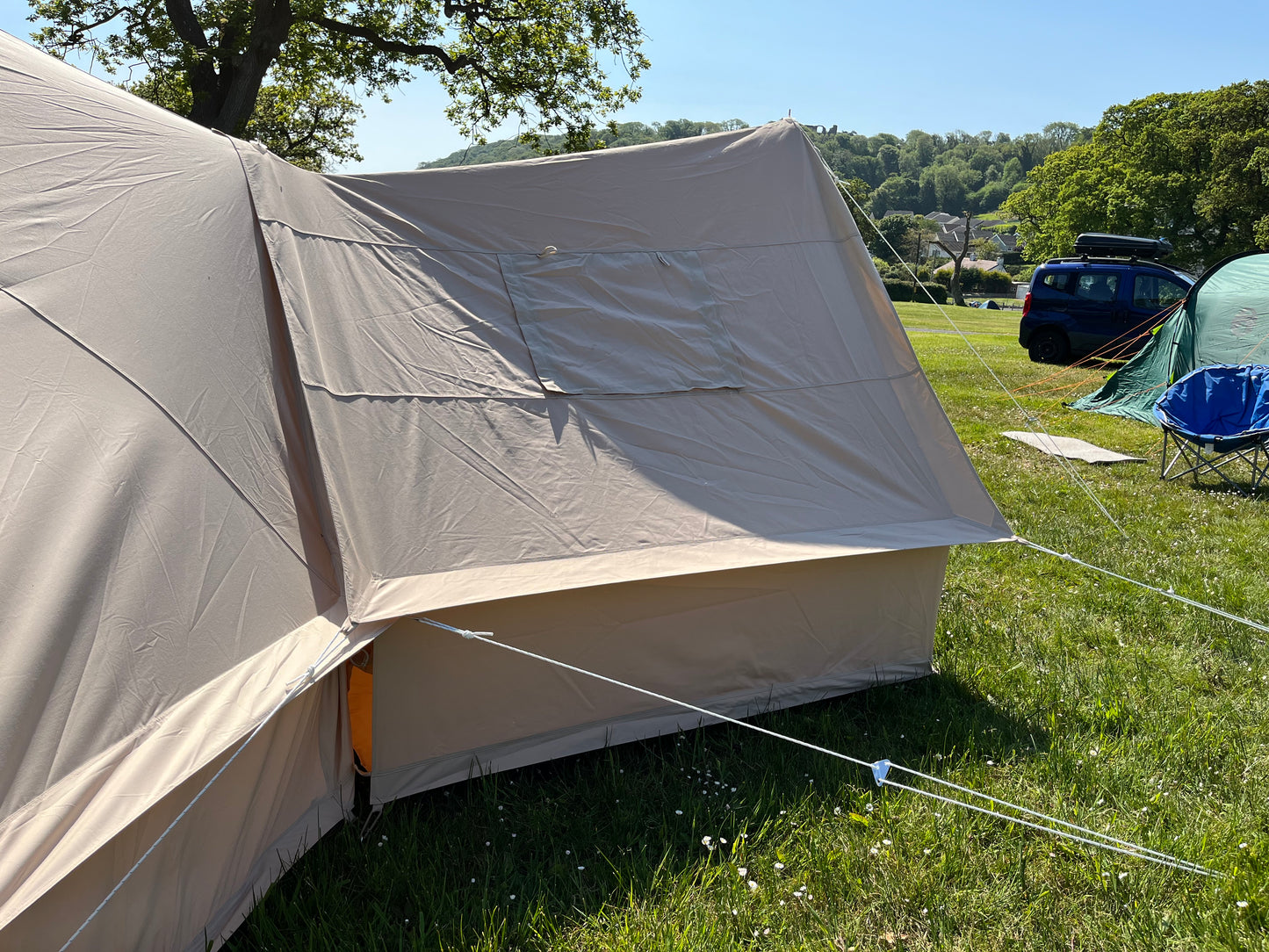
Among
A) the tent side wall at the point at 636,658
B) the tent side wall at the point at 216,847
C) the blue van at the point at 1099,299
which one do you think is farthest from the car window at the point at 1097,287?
the tent side wall at the point at 216,847

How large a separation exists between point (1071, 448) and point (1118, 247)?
730 centimetres

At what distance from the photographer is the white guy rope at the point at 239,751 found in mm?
1671

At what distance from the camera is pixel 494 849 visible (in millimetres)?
2492

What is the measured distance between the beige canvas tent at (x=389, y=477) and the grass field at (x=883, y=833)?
0.15 m

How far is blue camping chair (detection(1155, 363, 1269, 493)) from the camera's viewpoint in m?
6.12

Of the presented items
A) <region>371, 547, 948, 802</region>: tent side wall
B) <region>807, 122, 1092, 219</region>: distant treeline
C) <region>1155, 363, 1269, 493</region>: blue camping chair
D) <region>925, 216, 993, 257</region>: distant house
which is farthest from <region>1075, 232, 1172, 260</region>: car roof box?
<region>807, 122, 1092, 219</region>: distant treeline

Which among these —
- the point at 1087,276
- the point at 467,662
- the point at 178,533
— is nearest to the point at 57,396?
the point at 178,533

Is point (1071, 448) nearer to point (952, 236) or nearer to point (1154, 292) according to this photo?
point (1154, 292)

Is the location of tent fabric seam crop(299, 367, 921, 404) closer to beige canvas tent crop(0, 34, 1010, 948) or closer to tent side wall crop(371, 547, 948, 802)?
beige canvas tent crop(0, 34, 1010, 948)

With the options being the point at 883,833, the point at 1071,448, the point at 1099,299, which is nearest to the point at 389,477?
the point at 883,833

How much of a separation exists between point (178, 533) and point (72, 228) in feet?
2.89

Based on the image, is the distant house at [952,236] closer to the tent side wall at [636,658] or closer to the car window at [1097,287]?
the car window at [1097,287]

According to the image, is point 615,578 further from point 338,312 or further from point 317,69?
point 317,69

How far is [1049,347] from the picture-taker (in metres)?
13.3
